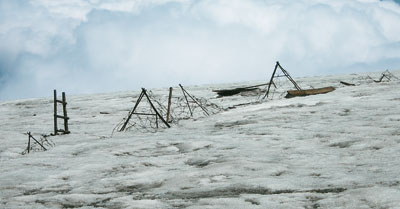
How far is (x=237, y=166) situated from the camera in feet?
13.4

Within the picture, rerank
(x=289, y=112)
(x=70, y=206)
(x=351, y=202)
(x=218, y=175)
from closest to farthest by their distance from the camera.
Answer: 1. (x=351, y=202)
2. (x=70, y=206)
3. (x=218, y=175)
4. (x=289, y=112)

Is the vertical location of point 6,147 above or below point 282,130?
below

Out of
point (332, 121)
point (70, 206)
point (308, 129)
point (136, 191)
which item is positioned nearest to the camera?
point (70, 206)

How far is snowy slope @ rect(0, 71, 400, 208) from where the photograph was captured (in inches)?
123

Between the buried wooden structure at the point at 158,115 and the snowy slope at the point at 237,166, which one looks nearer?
the snowy slope at the point at 237,166

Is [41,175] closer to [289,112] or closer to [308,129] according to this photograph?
[308,129]

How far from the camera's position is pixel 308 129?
6062 millimetres

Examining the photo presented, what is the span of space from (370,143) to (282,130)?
1591 millimetres

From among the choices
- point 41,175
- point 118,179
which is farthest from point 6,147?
point 118,179

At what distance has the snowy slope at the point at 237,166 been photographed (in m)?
3.14

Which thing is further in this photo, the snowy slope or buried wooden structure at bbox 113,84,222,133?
buried wooden structure at bbox 113,84,222,133

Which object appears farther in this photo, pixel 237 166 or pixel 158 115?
pixel 158 115

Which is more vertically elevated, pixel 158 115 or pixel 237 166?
pixel 158 115

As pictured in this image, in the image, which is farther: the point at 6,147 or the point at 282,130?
the point at 6,147
